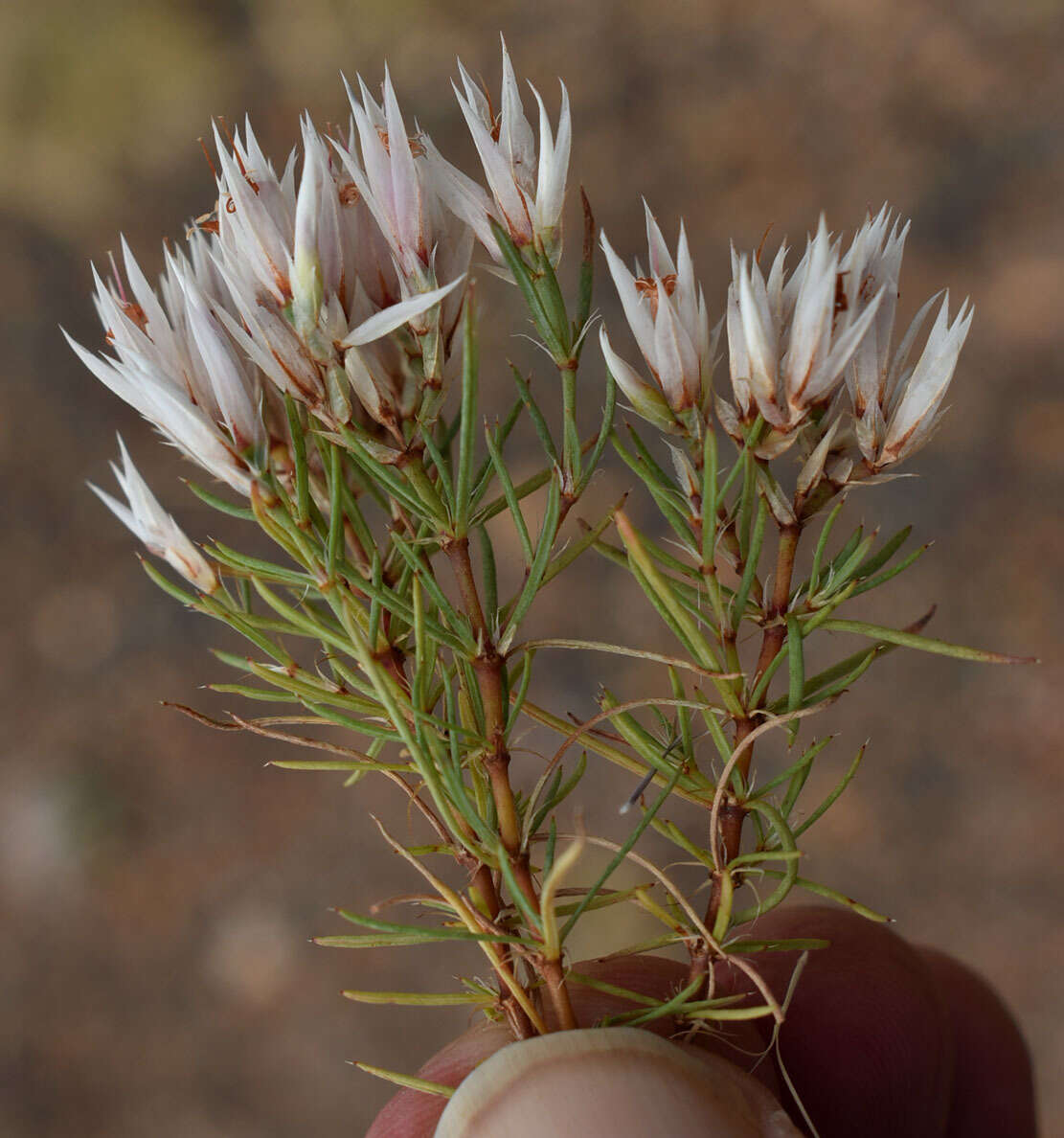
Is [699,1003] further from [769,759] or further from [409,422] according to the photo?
[769,759]

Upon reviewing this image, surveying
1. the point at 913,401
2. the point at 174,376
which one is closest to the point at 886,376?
the point at 913,401

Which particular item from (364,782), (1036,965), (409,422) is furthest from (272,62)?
(1036,965)

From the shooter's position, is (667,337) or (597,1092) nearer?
(667,337)

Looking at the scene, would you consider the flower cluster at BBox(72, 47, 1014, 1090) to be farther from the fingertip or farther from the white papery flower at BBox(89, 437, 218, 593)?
the fingertip

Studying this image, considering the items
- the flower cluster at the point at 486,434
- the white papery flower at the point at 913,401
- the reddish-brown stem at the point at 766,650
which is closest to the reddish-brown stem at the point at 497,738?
the flower cluster at the point at 486,434

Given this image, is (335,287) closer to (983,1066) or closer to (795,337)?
(795,337)

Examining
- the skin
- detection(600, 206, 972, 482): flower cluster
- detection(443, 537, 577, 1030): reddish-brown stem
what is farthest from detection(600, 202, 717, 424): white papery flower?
the skin
